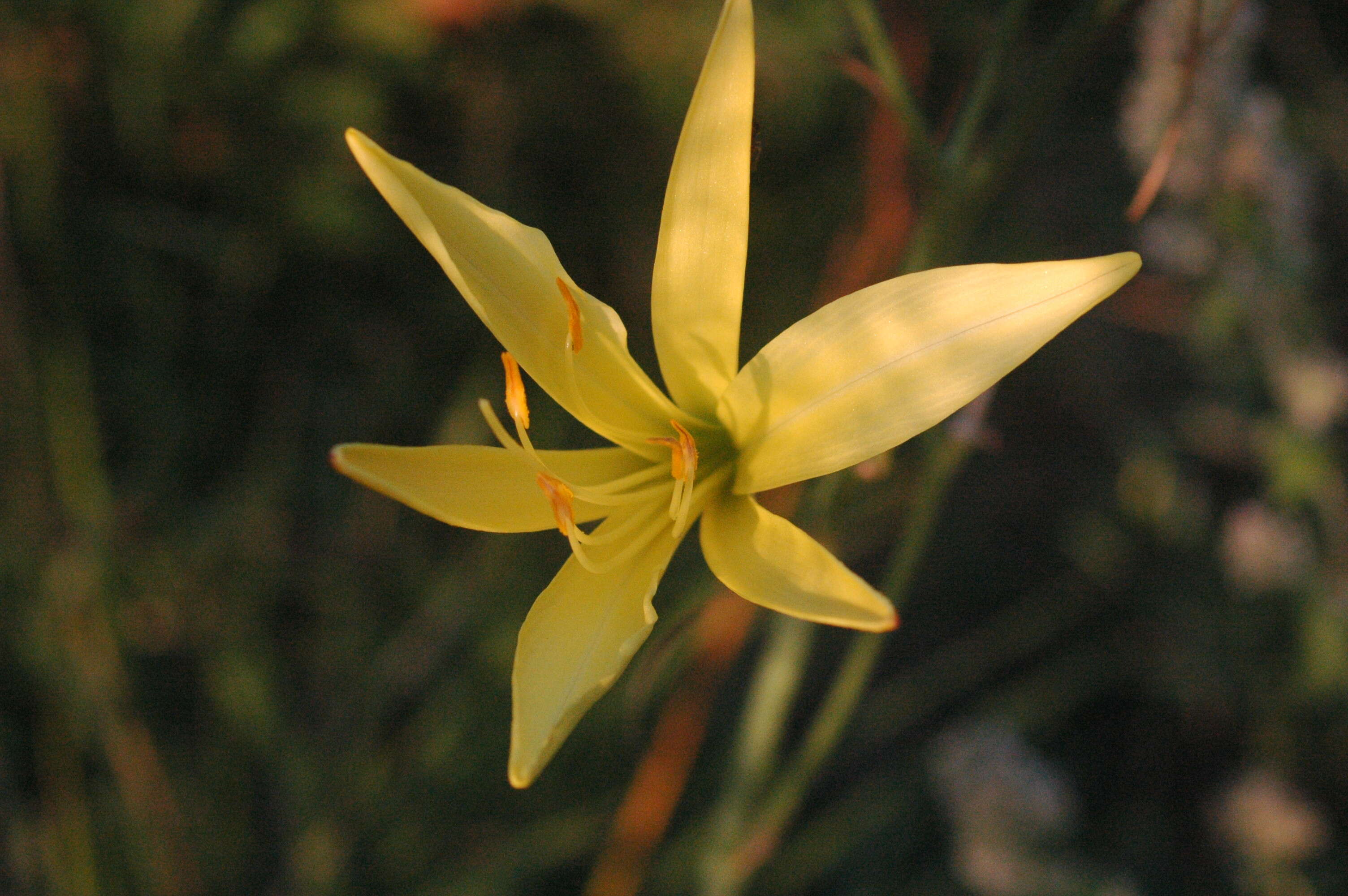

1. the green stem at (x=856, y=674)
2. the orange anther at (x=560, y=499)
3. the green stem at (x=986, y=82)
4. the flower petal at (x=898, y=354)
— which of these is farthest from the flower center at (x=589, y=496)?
the green stem at (x=986, y=82)

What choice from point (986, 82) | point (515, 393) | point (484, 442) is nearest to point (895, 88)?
point (986, 82)

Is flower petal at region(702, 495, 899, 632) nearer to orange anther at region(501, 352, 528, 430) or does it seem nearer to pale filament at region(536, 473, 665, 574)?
pale filament at region(536, 473, 665, 574)

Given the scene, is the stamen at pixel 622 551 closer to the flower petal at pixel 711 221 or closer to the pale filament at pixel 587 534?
the pale filament at pixel 587 534

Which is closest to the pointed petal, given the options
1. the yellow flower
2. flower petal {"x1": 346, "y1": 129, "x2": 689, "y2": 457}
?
the yellow flower

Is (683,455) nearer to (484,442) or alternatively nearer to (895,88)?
(895,88)

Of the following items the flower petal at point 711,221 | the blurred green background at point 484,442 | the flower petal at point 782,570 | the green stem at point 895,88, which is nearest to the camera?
the flower petal at point 782,570
